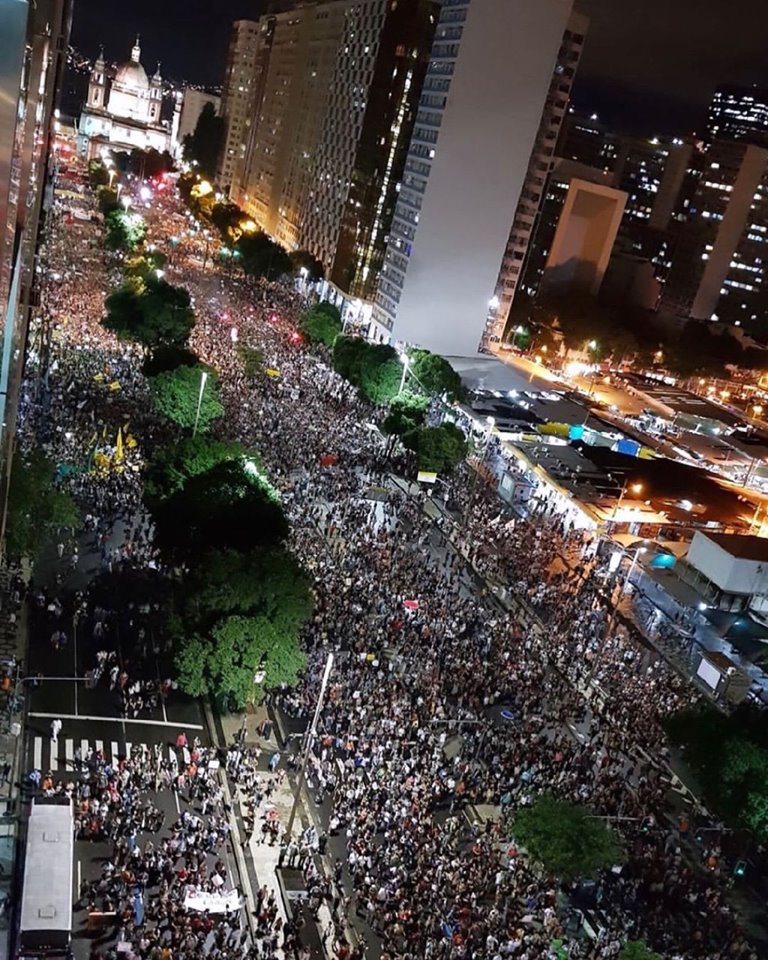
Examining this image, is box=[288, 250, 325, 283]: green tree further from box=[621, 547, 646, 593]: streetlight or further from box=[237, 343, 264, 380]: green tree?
box=[621, 547, 646, 593]: streetlight

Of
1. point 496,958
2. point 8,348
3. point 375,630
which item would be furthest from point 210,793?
point 8,348

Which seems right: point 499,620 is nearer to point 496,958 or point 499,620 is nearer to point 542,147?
point 496,958

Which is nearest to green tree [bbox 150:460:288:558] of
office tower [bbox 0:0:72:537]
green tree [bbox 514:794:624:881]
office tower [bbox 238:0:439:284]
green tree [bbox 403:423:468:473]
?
office tower [bbox 0:0:72:537]

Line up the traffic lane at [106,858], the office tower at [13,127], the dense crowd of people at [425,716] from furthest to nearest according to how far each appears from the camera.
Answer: the dense crowd of people at [425,716]
the traffic lane at [106,858]
the office tower at [13,127]

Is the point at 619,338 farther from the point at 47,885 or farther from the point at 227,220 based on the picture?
the point at 47,885

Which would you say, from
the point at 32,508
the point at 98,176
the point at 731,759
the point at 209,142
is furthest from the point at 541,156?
the point at 209,142

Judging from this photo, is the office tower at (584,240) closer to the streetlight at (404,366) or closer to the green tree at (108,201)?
the streetlight at (404,366)

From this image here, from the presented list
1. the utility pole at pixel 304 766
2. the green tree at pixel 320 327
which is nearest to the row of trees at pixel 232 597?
the utility pole at pixel 304 766
